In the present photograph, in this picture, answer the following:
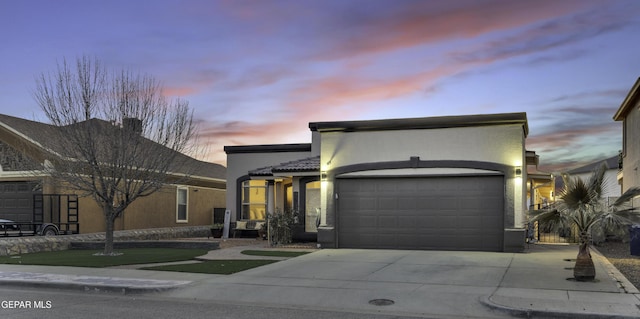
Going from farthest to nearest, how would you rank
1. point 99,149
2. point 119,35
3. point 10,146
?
point 10,146 < point 119,35 < point 99,149

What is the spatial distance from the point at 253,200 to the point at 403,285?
15.3 meters

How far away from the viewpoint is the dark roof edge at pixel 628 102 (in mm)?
22777

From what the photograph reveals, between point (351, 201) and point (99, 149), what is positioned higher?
point (99, 149)

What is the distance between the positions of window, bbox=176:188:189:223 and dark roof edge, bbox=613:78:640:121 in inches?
926

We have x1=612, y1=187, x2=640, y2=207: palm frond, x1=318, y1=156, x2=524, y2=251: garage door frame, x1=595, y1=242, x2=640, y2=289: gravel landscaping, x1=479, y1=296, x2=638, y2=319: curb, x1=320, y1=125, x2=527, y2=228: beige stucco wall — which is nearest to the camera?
x1=479, y1=296, x2=638, y2=319: curb

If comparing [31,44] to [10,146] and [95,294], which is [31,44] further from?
[95,294]

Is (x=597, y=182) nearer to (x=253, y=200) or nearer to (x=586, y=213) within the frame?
(x=586, y=213)

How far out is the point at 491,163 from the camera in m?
16.8

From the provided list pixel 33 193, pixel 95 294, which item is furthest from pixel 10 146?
pixel 95 294

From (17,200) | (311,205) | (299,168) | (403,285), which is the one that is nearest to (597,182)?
(403,285)

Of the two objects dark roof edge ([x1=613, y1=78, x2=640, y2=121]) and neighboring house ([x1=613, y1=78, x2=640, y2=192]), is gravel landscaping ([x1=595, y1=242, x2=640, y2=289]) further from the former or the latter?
A: dark roof edge ([x1=613, y1=78, x2=640, y2=121])

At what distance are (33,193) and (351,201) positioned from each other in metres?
14.6

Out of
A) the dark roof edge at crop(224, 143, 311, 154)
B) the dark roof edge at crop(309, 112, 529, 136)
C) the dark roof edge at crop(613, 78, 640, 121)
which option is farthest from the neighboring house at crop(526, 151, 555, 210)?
the dark roof edge at crop(224, 143, 311, 154)

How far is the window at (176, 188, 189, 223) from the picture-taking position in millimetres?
31312
